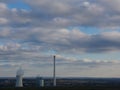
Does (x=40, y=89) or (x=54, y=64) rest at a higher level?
(x=54, y=64)

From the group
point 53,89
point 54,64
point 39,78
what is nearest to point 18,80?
point 39,78

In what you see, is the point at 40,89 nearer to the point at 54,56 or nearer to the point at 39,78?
the point at 54,56

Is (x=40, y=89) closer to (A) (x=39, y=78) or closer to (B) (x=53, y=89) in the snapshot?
(B) (x=53, y=89)

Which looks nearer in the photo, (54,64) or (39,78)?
(54,64)

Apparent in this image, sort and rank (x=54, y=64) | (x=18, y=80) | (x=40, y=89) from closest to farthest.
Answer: (x=40, y=89) < (x=54, y=64) < (x=18, y=80)

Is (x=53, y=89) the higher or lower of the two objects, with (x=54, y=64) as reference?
lower

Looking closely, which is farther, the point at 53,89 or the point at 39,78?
the point at 39,78

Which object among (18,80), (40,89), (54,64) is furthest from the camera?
(18,80)

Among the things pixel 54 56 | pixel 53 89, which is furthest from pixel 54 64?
pixel 53 89
